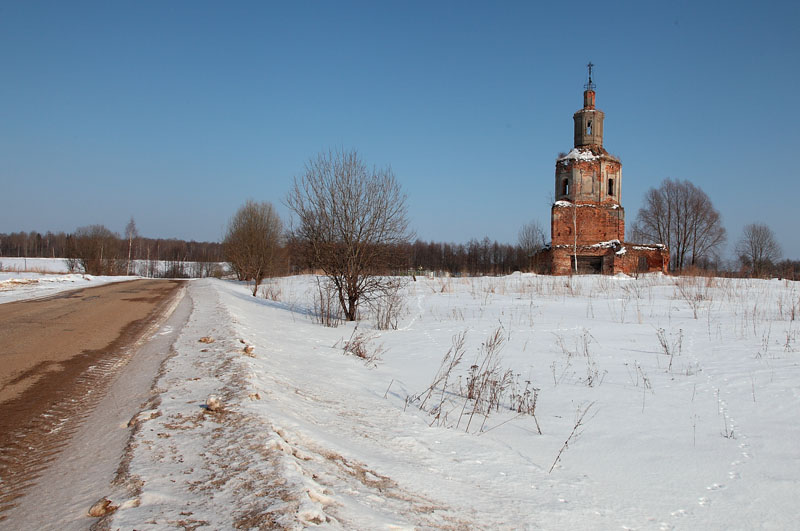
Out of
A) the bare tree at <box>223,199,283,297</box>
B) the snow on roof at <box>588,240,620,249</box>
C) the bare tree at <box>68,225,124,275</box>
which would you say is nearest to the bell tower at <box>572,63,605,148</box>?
the snow on roof at <box>588,240,620,249</box>

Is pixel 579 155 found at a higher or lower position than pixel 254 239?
higher

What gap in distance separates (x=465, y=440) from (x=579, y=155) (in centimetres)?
3796

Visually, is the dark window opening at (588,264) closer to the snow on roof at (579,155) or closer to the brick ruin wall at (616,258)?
the brick ruin wall at (616,258)

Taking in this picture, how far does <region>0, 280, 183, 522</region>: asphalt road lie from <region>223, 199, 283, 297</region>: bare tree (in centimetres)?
2220

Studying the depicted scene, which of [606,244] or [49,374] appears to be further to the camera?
[606,244]

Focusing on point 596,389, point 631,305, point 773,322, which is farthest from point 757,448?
point 631,305

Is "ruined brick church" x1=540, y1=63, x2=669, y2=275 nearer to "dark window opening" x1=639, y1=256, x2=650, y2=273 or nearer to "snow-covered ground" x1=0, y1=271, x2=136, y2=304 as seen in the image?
"dark window opening" x1=639, y1=256, x2=650, y2=273

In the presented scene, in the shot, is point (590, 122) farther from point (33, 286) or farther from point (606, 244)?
point (33, 286)

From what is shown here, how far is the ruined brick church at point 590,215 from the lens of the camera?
120ft

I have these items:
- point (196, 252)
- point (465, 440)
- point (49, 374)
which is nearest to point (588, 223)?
point (465, 440)

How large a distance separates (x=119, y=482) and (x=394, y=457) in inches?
69.9

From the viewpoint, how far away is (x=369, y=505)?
255 cm

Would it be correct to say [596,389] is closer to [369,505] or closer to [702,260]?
[369,505]

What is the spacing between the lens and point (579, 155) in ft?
125
